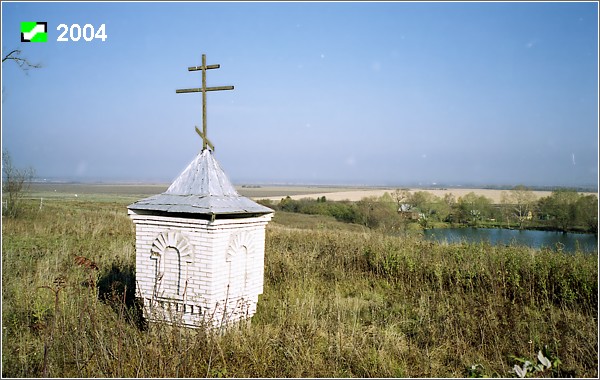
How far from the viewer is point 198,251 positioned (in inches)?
203

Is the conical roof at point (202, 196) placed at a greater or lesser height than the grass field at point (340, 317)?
greater

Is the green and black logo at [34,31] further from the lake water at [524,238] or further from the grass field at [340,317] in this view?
the lake water at [524,238]

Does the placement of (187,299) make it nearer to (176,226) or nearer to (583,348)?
(176,226)

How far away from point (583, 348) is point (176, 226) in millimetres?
4921

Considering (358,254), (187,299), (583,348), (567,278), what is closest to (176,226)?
(187,299)

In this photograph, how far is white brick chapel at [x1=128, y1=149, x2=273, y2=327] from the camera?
512 cm

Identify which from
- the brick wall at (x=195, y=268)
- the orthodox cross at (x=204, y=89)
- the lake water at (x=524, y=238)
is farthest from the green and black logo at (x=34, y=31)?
the lake water at (x=524, y=238)

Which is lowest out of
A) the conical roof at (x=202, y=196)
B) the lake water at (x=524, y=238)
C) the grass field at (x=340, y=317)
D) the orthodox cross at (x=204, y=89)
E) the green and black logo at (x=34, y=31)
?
the grass field at (x=340, y=317)

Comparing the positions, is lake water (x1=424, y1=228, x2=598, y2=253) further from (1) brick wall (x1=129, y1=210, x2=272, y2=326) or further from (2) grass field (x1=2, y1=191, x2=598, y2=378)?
(1) brick wall (x1=129, y1=210, x2=272, y2=326)

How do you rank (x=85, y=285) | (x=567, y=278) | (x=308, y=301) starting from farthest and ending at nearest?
(x=85, y=285) < (x=567, y=278) < (x=308, y=301)

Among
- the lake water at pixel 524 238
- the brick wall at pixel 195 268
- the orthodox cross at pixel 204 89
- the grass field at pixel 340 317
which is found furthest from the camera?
the lake water at pixel 524 238

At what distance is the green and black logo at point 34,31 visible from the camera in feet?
19.2

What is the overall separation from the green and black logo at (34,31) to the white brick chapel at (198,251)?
2.50 m

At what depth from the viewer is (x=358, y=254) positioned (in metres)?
10.5
